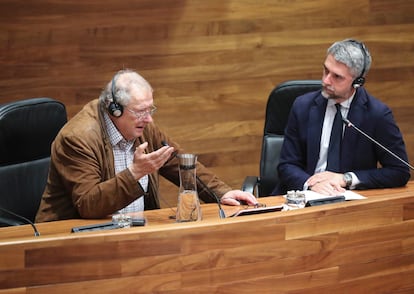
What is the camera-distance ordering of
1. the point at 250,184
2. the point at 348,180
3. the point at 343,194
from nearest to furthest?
1. the point at 343,194
2. the point at 348,180
3. the point at 250,184

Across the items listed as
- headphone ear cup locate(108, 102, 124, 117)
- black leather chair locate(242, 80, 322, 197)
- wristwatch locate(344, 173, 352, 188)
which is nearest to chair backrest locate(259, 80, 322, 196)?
black leather chair locate(242, 80, 322, 197)

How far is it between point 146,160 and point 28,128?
2.06 ft

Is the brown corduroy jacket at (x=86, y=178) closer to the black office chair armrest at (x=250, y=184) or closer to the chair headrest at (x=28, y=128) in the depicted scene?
the chair headrest at (x=28, y=128)

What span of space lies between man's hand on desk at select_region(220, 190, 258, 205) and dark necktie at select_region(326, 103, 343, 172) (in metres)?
0.45

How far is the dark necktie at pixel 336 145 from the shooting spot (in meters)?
3.18

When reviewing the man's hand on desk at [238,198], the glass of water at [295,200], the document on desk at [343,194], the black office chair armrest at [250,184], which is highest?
the glass of water at [295,200]

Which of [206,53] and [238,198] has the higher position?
[206,53]

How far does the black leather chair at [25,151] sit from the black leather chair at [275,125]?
84cm

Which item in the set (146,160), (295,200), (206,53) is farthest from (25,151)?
(206,53)

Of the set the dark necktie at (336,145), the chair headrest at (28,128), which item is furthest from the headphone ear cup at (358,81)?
the chair headrest at (28,128)

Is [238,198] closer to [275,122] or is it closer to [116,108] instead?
[116,108]

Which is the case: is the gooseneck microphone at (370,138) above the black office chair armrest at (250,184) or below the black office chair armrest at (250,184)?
above

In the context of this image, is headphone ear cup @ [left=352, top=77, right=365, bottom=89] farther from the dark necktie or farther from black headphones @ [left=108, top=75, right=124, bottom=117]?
black headphones @ [left=108, top=75, right=124, bottom=117]

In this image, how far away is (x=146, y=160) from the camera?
8.74 ft
